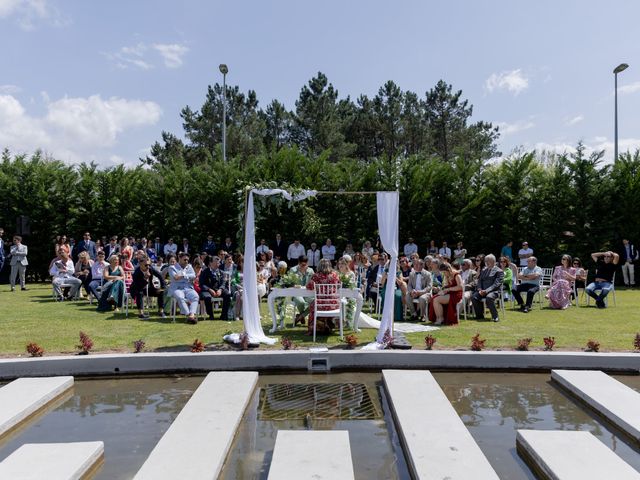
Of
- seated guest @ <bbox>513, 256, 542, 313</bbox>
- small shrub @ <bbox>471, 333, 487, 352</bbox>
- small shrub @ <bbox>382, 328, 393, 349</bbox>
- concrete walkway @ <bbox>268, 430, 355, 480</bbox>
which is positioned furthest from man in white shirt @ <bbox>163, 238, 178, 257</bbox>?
concrete walkway @ <bbox>268, 430, 355, 480</bbox>

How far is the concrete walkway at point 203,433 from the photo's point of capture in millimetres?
4465

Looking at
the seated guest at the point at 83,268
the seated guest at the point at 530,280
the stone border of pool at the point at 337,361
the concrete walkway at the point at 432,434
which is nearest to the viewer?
the concrete walkway at the point at 432,434

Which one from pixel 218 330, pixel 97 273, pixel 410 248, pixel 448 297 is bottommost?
pixel 218 330

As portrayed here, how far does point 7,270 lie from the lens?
19.2m

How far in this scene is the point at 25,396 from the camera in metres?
6.43

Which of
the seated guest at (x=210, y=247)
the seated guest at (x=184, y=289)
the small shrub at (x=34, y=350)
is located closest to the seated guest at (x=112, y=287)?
the seated guest at (x=184, y=289)

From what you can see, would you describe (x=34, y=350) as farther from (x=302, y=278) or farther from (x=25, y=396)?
(x=302, y=278)

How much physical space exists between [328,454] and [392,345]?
12.9 feet

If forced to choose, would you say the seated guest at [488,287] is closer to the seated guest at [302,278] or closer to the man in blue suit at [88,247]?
the seated guest at [302,278]

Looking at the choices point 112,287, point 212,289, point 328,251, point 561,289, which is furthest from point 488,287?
point 112,287

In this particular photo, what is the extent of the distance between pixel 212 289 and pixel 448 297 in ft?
14.7

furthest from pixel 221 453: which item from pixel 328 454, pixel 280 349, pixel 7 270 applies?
pixel 7 270

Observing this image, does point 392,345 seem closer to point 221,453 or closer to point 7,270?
point 221,453

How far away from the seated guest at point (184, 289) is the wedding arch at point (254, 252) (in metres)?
2.13
